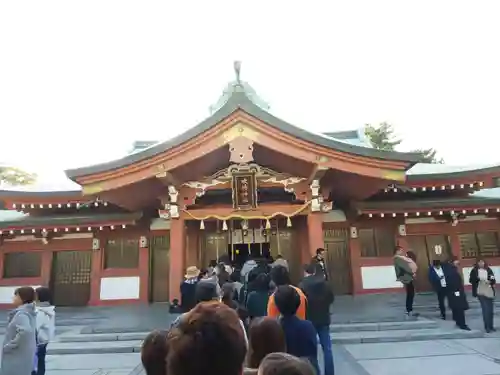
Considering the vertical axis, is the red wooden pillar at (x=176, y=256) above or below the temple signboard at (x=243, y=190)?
below

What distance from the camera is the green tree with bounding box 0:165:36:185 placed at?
1280 inches

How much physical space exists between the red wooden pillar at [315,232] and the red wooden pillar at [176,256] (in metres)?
3.54

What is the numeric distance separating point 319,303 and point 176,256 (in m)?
5.74

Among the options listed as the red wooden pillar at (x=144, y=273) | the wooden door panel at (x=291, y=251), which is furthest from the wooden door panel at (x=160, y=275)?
the wooden door panel at (x=291, y=251)

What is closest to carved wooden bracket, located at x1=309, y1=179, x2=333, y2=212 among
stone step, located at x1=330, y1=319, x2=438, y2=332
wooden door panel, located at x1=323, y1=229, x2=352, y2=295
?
wooden door panel, located at x1=323, y1=229, x2=352, y2=295

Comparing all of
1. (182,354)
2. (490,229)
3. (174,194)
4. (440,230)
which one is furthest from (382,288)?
(182,354)

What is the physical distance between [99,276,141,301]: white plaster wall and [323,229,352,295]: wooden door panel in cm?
651

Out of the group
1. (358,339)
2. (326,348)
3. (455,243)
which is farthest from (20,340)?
(455,243)

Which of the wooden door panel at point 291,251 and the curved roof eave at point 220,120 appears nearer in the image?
the curved roof eave at point 220,120

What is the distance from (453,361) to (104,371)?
5696 millimetres

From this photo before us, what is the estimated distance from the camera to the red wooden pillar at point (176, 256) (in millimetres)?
9828

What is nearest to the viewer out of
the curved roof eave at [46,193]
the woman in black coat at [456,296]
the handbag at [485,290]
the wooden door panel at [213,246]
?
the handbag at [485,290]

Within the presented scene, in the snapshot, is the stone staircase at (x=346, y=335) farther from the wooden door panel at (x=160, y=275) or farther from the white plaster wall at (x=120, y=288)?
the wooden door panel at (x=160, y=275)

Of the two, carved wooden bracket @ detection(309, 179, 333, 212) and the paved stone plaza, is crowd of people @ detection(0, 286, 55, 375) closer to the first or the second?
the paved stone plaza
